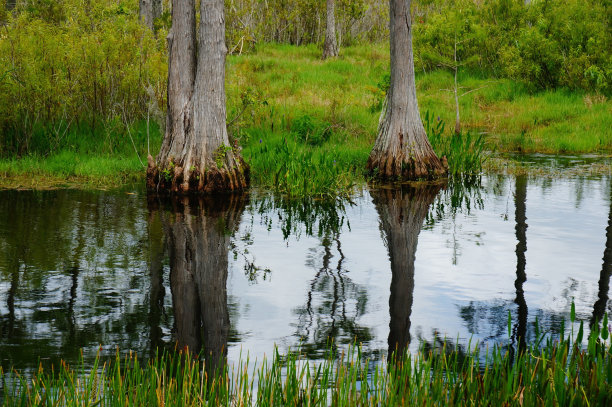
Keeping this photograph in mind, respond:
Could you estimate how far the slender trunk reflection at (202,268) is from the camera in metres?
6.56

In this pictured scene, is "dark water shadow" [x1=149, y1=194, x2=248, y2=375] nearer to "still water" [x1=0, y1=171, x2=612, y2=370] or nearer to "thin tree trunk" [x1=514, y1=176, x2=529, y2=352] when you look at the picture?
"still water" [x1=0, y1=171, x2=612, y2=370]

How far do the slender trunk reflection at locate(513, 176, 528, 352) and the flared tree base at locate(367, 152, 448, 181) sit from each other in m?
1.61

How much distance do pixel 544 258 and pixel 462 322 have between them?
277 centimetres

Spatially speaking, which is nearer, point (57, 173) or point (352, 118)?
point (57, 173)

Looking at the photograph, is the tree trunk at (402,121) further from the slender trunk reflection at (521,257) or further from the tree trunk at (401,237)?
the slender trunk reflection at (521,257)

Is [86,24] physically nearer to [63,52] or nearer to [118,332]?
[63,52]

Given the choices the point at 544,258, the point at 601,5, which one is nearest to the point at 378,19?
the point at 601,5

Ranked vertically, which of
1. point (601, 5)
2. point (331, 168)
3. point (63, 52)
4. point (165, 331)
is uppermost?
point (601, 5)

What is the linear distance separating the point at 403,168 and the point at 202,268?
6629mm

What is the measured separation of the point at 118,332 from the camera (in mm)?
6652

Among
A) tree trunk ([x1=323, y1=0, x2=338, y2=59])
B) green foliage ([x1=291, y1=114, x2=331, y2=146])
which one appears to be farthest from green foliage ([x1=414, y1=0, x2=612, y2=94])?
tree trunk ([x1=323, y1=0, x2=338, y2=59])

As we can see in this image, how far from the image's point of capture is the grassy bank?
14297 mm

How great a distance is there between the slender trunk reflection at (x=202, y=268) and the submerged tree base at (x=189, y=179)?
0.76 feet

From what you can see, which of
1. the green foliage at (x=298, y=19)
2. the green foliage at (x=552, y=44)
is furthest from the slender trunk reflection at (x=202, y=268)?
the green foliage at (x=298, y=19)
